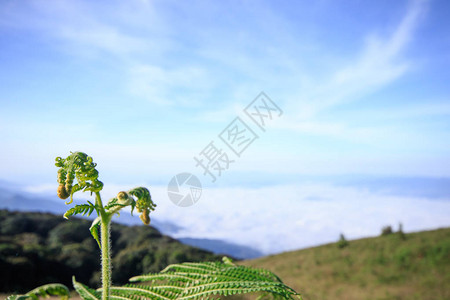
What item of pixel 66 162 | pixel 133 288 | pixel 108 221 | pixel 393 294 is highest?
pixel 66 162

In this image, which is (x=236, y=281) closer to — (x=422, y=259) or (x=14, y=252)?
(x=14, y=252)

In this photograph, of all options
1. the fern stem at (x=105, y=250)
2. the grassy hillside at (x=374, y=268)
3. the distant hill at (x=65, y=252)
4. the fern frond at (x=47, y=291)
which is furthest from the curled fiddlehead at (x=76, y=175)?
the grassy hillside at (x=374, y=268)

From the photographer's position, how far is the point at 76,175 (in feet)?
4.93

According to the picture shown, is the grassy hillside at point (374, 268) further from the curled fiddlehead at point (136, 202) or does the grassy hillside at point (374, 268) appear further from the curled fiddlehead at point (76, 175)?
the curled fiddlehead at point (76, 175)

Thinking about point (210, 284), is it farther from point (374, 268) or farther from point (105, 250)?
point (374, 268)

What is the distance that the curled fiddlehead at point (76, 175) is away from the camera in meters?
1.49

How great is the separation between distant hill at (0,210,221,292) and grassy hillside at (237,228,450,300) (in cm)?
460

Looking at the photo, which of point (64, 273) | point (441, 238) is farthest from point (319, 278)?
point (64, 273)

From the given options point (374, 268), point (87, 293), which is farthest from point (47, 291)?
point (374, 268)

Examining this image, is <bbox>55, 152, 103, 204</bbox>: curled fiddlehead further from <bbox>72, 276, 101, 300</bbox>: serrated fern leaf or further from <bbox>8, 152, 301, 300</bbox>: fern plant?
<bbox>72, 276, 101, 300</bbox>: serrated fern leaf

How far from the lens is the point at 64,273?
11.9m

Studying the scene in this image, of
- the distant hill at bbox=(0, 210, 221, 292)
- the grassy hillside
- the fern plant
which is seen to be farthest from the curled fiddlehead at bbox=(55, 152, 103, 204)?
the grassy hillside

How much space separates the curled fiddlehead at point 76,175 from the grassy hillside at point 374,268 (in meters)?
11.8

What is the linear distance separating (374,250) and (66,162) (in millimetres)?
17654
